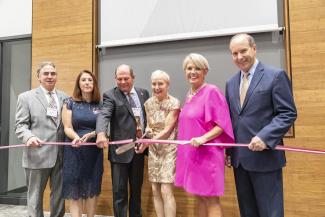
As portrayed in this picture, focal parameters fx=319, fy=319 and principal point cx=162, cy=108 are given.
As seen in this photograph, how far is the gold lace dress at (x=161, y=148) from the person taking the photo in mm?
2736

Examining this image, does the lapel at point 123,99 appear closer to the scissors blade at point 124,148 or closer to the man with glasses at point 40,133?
the scissors blade at point 124,148

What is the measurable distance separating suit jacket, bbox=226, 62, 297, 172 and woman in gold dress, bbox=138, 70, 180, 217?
0.76 meters

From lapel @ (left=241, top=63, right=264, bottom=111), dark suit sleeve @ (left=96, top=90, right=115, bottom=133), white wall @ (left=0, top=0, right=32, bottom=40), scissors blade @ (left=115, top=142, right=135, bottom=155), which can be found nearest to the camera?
lapel @ (left=241, top=63, right=264, bottom=111)

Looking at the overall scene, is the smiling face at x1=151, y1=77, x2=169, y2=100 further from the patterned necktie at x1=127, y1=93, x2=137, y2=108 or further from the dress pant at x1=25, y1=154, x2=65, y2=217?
the dress pant at x1=25, y1=154, x2=65, y2=217

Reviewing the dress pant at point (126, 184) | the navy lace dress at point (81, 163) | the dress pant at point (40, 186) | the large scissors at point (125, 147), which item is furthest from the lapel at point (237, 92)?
the dress pant at point (40, 186)

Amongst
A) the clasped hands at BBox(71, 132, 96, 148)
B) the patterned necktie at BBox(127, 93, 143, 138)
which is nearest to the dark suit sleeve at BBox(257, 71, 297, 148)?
the patterned necktie at BBox(127, 93, 143, 138)

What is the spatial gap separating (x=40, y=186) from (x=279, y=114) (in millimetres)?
2193

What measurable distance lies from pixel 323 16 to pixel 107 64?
7.54 feet

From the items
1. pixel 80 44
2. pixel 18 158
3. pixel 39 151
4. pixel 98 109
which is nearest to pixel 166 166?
pixel 98 109

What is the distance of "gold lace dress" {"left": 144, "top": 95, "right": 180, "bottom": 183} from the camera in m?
2.74

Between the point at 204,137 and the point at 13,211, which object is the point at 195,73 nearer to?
the point at 204,137

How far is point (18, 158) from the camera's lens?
14.5 feet

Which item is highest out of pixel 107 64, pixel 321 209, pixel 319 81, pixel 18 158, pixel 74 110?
pixel 107 64

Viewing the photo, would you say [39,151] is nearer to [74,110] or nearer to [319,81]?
[74,110]
